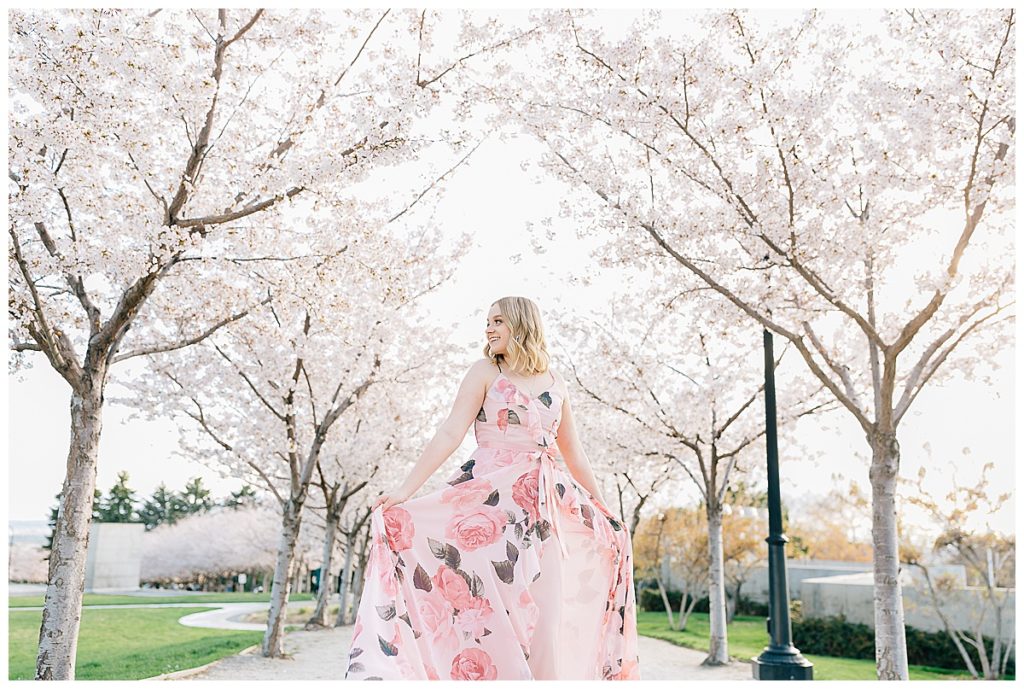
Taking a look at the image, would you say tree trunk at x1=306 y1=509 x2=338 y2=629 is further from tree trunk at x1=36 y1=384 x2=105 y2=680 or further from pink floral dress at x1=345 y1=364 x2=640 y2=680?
pink floral dress at x1=345 y1=364 x2=640 y2=680

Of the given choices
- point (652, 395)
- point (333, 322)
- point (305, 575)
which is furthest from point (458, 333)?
point (305, 575)

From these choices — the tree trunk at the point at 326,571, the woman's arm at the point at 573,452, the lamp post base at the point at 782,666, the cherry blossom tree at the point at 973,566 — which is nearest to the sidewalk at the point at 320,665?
the tree trunk at the point at 326,571

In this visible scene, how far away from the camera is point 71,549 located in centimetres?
607

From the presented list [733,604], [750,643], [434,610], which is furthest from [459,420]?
[733,604]

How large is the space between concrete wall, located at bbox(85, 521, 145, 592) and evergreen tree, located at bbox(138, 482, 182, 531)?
23.8m

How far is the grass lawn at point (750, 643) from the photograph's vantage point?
44.0 ft

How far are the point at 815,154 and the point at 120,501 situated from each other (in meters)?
55.2

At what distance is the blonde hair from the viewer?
13.1 ft

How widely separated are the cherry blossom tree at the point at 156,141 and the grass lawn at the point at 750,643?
33.3 feet

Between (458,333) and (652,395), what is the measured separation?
11.0 feet

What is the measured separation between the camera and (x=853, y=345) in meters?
11.9

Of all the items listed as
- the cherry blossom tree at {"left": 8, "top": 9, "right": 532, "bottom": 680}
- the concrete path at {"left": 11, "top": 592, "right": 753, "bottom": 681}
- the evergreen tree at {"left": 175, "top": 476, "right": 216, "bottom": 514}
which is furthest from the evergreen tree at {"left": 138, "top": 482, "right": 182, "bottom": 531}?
the cherry blossom tree at {"left": 8, "top": 9, "right": 532, "bottom": 680}

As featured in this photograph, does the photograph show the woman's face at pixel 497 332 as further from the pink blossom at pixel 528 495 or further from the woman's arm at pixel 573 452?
the pink blossom at pixel 528 495

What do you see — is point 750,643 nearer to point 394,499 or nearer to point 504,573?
point 504,573
